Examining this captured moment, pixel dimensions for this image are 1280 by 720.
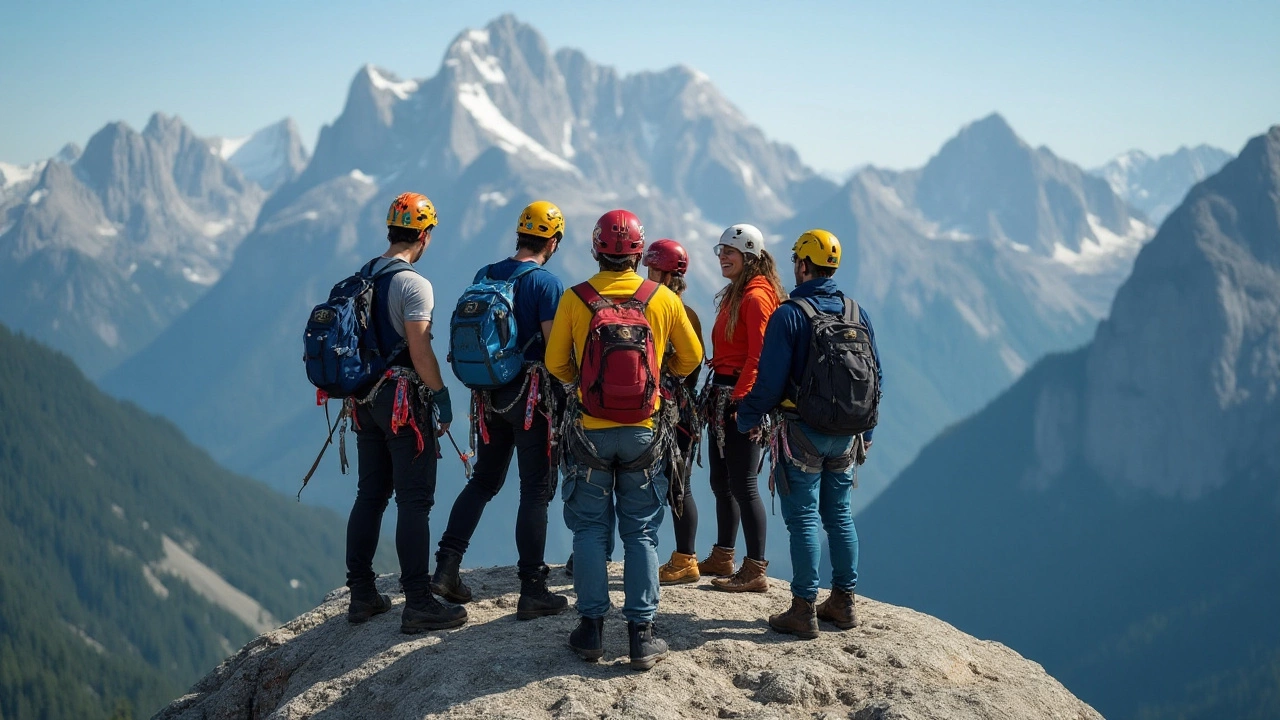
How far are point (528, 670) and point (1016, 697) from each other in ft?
17.0

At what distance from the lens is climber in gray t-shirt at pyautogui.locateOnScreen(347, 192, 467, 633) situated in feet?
36.8

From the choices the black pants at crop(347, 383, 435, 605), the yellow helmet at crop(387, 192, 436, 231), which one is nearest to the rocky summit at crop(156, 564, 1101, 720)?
the black pants at crop(347, 383, 435, 605)

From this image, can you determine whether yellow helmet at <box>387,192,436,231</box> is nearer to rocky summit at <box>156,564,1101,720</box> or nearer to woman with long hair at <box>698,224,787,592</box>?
woman with long hair at <box>698,224,787,592</box>

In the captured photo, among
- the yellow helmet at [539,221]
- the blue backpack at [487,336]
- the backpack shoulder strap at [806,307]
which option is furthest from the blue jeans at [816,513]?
the yellow helmet at [539,221]

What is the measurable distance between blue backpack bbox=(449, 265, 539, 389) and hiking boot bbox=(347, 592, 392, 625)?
11.2 ft

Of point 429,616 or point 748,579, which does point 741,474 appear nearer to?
point 748,579

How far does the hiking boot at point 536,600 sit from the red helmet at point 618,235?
4.10 metres

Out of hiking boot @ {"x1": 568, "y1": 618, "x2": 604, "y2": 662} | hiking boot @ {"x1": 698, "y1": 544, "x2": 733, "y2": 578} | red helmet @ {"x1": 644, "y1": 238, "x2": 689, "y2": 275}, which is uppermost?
red helmet @ {"x1": 644, "y1": 238, "x2": 689, "y2": 275}

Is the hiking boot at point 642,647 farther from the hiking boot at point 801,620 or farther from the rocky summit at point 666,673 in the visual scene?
the hiking boot at point 801,620

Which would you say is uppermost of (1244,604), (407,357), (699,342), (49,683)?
(1244,604)

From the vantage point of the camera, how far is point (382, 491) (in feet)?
39.1

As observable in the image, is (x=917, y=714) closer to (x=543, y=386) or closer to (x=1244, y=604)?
(x=543, y=386)

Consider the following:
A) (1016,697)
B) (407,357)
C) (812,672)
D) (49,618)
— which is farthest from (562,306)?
(49,618)

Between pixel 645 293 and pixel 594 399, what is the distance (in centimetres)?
121
